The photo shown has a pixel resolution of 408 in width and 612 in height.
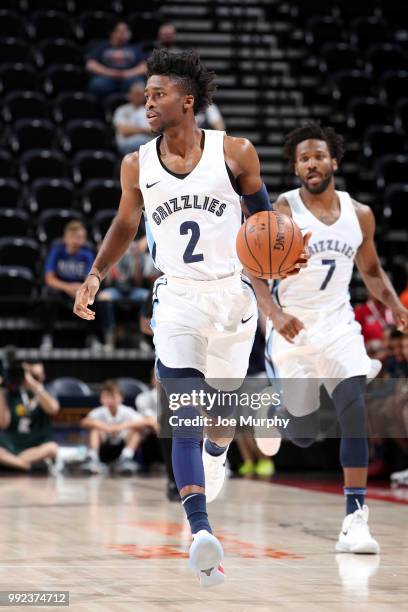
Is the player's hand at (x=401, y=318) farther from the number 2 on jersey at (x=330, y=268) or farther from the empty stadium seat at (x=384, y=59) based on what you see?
the empty stadium seat at (x=384, y=59)

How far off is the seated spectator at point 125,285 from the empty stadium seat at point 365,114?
445 centimetres

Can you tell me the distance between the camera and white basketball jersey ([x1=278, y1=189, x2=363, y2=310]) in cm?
623

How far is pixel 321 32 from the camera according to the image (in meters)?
16.8

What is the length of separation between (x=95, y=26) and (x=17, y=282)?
5142 mm

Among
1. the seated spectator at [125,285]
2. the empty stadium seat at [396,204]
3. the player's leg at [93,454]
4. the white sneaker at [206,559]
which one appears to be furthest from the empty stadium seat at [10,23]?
the white sneaker at [206,559]

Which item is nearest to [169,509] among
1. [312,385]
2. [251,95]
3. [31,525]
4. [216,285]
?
[31,525]

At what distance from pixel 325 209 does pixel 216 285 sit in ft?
5.21

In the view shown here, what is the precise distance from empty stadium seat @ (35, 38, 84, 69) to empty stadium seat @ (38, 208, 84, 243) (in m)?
3.26

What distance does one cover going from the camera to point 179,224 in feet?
16.0

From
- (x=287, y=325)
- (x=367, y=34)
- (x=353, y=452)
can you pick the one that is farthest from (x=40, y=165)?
(x=287, y=325)

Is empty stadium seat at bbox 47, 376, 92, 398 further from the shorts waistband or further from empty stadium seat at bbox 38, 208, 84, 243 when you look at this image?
the shorts waistband

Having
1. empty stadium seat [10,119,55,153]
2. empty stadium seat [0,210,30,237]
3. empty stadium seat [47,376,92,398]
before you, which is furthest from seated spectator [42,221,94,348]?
empty stadium seat [10,119,55,153]

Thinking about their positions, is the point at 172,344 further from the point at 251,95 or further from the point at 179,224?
the point at 251,95

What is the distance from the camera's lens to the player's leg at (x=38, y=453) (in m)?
11.5
